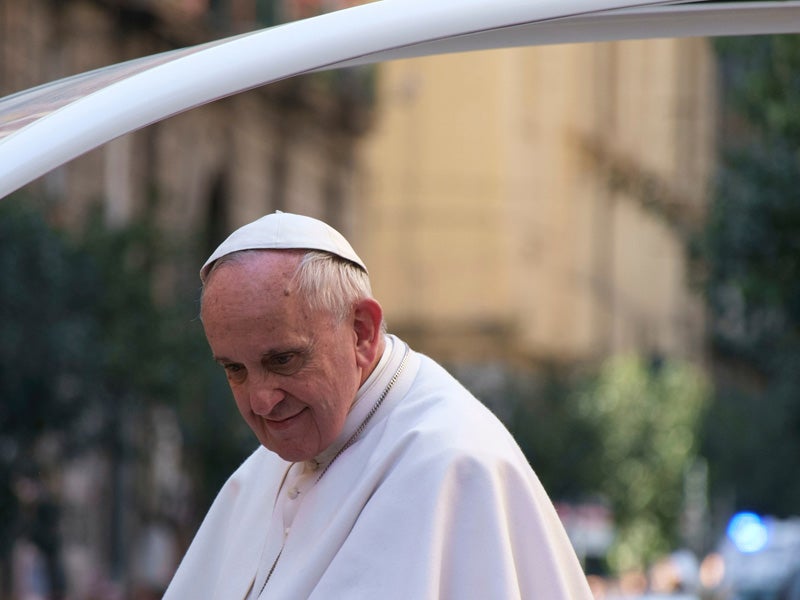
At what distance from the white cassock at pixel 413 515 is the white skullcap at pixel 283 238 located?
269 millimetres

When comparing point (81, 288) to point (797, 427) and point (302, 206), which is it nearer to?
point (797, 427)

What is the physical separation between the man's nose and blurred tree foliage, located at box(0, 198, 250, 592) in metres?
11.1

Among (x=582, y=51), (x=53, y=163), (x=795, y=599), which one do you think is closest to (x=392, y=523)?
(x=53, y=163)

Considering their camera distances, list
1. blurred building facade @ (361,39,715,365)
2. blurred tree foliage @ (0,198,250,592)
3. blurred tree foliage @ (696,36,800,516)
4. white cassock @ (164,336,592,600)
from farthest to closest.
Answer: blurred building facade @ (361,39,715,365)
blurred tree foliage @ (0,198,250,592)
blurred tree foliage @ (696,36,800,516)
white cassock @ (164,336,592,600)

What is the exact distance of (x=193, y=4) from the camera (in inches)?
941

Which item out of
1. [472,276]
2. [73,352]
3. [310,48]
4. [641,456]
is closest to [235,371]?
[310,48]

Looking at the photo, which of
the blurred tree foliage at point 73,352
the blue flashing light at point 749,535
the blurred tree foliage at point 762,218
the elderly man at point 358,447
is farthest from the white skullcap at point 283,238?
the blue flashing light at point 749,535

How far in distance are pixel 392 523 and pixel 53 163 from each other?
0.83 meters

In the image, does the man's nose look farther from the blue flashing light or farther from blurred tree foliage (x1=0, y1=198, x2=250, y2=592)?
the blue flashing light

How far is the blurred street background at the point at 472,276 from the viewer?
14859 millimetres

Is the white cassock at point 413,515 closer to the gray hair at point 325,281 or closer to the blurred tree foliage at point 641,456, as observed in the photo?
the gray hair at point 325,281

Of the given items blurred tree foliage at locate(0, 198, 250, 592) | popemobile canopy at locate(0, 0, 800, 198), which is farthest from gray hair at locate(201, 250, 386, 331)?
blurred tree foliage at locate(0, 198, 250, 592)

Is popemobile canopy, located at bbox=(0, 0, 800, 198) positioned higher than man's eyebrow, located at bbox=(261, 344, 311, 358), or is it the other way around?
popemobile canopy, located at bbox=(0, 0, 800, 198)

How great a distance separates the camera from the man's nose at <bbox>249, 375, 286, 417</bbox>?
3369mm
